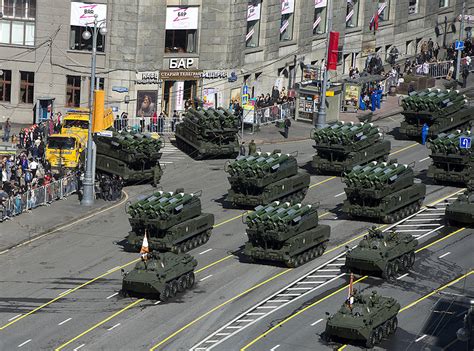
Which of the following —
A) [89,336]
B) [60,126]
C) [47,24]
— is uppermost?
[47,24]

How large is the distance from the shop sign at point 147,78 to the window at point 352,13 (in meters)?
26.6

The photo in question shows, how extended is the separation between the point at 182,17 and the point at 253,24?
8.64 metres

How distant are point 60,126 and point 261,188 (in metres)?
20.6

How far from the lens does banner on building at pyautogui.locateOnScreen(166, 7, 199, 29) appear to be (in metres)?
111

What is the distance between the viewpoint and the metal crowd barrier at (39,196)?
86250 millimetres

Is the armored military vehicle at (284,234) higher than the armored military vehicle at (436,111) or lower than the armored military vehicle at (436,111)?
lower

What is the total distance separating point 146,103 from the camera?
110750 millimetres

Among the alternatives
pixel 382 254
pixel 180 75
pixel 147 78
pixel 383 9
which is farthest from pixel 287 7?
pixel 382 254

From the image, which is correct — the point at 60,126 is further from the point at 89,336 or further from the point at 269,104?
the point at 89,336

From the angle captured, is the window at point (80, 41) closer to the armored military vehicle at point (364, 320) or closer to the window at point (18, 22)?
the window at point (18, 22)

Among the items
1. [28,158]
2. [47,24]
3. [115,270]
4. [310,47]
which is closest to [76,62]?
[47,24]

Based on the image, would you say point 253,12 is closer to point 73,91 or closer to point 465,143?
point 73,91

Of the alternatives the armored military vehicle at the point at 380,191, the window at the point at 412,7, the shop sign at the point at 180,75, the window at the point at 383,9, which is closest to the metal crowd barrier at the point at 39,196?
the armored military vehicle at the point at 380,191

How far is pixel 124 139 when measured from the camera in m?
92.2
